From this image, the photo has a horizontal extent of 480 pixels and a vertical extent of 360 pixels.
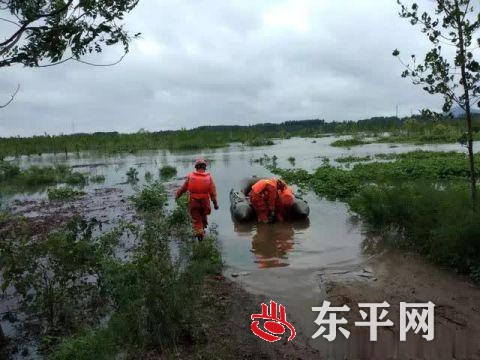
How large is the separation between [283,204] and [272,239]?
1721mm

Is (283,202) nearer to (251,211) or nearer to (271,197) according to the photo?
(271,197)

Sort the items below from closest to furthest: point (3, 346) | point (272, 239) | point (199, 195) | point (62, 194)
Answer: point (3, 346), point (199, 195), point (272, 239), point (62, 194)

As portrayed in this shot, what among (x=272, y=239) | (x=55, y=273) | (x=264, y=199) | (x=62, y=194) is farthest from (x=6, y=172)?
(x=55, y=273)

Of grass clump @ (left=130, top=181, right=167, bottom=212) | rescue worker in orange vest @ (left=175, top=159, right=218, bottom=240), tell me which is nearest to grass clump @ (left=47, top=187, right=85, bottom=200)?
grass clump @ (left=130, top=181, right=167, bottom=212)

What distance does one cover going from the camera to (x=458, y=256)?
6.81 m

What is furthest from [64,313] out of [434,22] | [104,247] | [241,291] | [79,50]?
[434,22]

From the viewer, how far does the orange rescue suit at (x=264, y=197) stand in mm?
11363

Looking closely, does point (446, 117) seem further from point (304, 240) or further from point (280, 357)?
point (280, 357)

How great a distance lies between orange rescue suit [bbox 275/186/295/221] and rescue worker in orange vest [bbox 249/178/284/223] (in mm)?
165

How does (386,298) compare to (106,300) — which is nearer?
(386,298)

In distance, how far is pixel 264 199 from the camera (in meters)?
11.7

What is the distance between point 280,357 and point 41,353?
117 inches

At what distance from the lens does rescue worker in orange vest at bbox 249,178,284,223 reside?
37.3 feet

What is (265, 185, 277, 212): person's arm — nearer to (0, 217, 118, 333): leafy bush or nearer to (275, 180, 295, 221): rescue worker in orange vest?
(275, 180, 295, 221): rescue worker in orange vest
